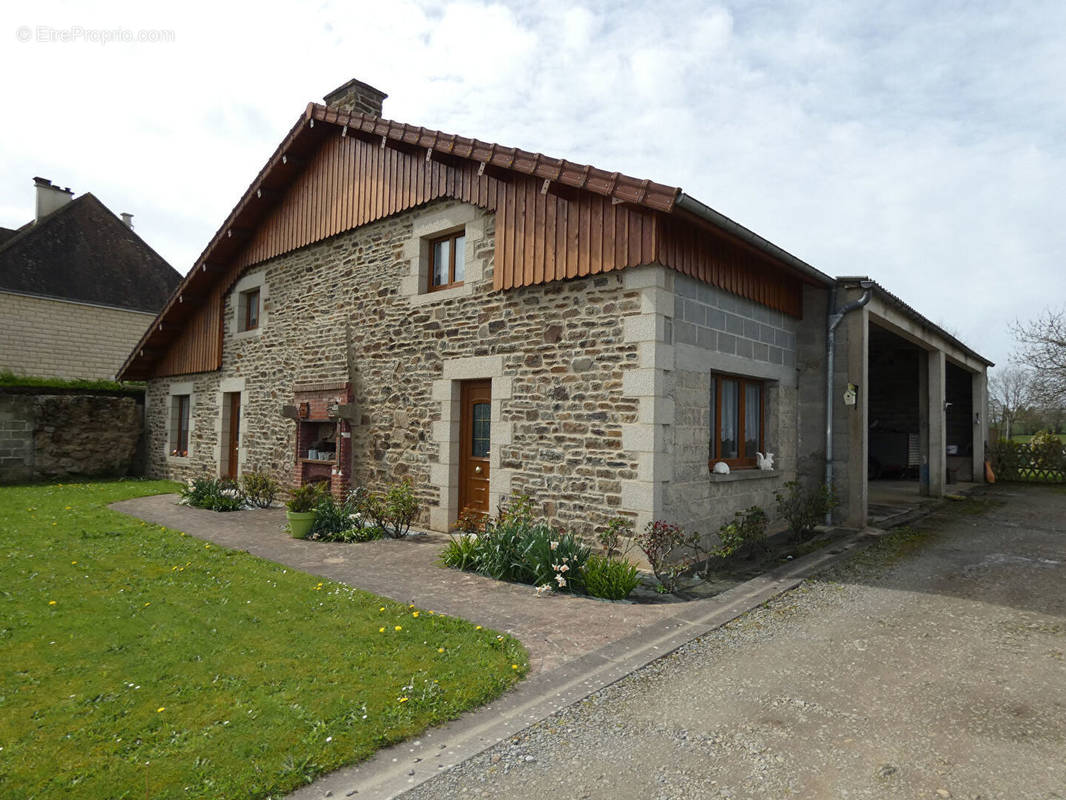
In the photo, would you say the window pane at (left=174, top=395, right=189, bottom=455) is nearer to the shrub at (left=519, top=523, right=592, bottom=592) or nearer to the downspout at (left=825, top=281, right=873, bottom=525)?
the shrub at (left=519, top=523, right=592, bottom=592)

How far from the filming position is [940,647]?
445 centimetres

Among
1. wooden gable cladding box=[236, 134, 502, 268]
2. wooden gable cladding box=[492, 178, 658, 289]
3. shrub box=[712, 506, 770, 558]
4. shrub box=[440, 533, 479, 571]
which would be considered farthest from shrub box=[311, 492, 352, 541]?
shrub box=[712, 506, 770, 558]

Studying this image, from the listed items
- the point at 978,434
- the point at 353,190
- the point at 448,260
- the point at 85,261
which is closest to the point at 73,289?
the point at 85,261

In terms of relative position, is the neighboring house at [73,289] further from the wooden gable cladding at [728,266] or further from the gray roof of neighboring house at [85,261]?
the wooden gable cladding at [728,266]

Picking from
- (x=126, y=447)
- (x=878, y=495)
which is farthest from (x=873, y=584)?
(x=126, y=447)

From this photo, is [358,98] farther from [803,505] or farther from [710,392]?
[803,505]

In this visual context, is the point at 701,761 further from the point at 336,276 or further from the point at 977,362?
the point at 977,362

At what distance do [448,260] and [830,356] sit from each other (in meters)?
5.74

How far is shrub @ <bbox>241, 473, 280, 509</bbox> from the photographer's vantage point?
1119cm

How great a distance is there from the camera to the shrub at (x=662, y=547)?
5.94 m

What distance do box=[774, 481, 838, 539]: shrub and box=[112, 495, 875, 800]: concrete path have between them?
537 millimetres

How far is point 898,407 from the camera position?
17562mm

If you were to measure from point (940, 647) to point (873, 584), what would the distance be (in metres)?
1.73

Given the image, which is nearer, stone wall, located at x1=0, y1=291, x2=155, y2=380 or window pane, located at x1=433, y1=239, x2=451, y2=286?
window pane, located at x1=433, y1=239, x2=451, y2=286
